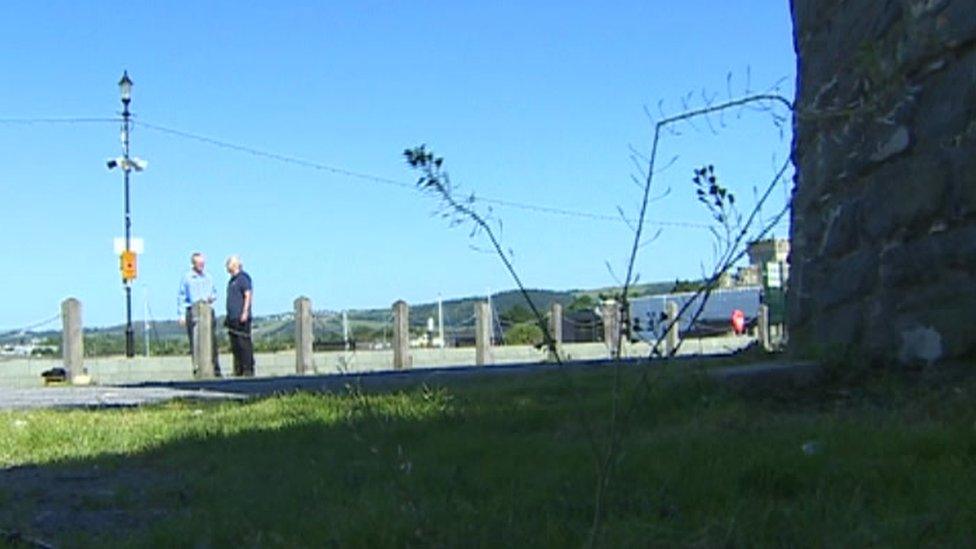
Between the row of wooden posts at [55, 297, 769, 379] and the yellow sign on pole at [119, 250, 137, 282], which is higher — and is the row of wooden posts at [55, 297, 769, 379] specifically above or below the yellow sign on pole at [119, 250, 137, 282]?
below

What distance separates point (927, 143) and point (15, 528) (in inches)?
145

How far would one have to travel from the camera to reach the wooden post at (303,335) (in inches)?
779

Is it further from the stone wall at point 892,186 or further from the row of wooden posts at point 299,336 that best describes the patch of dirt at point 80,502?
the row of wooden posts at point 299,336

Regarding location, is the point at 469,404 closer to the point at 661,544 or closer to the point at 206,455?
the point at 206,455

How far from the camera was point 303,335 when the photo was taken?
19953mm

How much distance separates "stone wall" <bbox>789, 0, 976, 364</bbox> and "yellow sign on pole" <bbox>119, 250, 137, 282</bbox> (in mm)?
19786

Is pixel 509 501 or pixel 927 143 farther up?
pixel 927 143

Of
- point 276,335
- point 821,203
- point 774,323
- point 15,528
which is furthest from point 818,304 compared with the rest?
point 276,335

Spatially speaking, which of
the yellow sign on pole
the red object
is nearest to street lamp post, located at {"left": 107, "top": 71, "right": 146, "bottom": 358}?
the yellow sign on pole

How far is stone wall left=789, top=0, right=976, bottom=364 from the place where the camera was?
4.81 m

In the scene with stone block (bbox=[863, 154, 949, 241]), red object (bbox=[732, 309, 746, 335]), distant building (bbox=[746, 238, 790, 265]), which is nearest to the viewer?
distant building (bbox=[746, 238, 790, 265])

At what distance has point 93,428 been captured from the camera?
21.6 ft

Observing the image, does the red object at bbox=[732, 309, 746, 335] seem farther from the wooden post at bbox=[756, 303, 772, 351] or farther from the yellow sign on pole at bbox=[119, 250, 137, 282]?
the yellow sign on pole at bbox=[119, 250, 137, 282]

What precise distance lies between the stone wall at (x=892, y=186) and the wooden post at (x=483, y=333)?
16064mm
